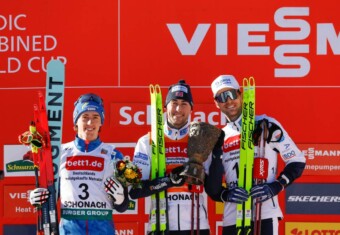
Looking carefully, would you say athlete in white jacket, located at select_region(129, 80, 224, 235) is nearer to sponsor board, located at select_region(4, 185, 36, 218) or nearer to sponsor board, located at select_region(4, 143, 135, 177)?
sponsor board, located at select_region(4, 143, 135, 177)

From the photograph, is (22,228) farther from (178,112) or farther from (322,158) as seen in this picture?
(322,158)

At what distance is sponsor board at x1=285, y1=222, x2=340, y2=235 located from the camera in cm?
698

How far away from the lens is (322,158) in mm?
6969

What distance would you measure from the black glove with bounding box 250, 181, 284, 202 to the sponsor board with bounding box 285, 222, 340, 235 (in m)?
1.55

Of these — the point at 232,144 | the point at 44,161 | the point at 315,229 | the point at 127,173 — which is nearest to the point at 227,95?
the point at 232,144

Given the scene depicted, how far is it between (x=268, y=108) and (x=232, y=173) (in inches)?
55.3

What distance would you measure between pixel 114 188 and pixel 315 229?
2.27 meters

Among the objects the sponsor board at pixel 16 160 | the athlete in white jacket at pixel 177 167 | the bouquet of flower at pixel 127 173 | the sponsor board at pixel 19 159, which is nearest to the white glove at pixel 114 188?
the bouquet of flower at pixel 127 173

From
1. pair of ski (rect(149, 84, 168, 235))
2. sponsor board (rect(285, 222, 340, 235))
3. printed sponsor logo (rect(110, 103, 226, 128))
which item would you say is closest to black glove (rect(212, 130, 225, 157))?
pair of ski (rect(149, 84, 168, 235))

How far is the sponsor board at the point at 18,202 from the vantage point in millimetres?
7141

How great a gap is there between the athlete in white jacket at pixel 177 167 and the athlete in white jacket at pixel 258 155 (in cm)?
15

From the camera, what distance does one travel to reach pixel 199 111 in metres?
6.99

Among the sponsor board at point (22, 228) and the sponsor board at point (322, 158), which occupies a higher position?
the sponsor board at point (322, 158)

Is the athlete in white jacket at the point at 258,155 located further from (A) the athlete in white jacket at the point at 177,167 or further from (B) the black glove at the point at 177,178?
(B) the black glove at the point at 177,178
